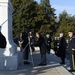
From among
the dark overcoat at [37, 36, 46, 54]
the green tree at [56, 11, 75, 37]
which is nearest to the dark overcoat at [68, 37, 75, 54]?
the dark overcoat at [37, 36, 46, 54]

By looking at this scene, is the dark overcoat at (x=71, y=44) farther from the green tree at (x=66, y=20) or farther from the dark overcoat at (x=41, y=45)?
the green tree at (x=66, y=20)

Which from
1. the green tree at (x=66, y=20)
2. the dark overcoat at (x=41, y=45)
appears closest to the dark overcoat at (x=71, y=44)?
the dark overcoat at (x=41, y=45)

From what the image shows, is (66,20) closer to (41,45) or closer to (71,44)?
(41,45)

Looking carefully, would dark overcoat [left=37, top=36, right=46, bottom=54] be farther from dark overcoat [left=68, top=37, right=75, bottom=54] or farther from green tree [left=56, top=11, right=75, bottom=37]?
green tree [left=56, top=11, right=75, bottom=37]

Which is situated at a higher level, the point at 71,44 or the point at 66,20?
the point at 66,20

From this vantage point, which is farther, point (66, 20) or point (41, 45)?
point (66, 20)

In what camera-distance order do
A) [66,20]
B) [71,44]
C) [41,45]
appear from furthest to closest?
[66,20], [41,45], [71,44]

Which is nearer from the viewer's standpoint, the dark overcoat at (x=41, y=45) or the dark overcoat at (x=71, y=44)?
the dark overcoat at (x=71, y=44)

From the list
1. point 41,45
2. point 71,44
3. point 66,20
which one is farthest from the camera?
point 66,20

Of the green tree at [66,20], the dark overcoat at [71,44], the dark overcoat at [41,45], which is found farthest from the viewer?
the green tree at [66,20]

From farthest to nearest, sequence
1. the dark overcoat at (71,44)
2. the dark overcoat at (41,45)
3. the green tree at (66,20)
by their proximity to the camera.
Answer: the green tree at (66,20), the dark overcoat at (41,45), the dark overcoat at (71,44)

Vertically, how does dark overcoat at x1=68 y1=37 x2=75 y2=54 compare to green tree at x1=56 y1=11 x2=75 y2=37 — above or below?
below

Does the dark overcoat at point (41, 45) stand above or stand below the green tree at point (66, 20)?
below

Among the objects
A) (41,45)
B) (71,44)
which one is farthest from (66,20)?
(71,44)
